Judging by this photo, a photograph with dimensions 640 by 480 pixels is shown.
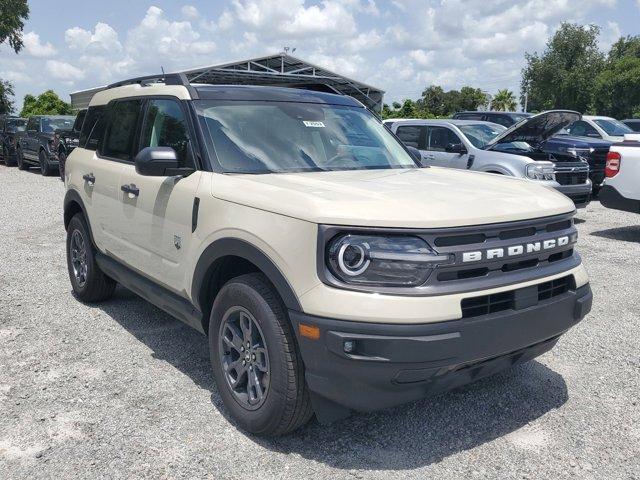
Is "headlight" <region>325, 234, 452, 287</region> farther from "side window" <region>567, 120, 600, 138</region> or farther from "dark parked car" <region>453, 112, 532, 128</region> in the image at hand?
Answer: "dark parked car" <region>453, 112, 532, 128</region>

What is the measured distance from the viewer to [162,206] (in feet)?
12.9

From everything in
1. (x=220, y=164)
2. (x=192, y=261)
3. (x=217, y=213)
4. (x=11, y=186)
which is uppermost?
(x=220, y=164)

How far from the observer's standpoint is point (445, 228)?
2768 mm

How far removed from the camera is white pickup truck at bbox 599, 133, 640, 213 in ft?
27.4

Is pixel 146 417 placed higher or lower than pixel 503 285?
lower

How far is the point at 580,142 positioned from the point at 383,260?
11.4m

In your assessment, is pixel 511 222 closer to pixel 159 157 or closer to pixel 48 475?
pixel 159 157

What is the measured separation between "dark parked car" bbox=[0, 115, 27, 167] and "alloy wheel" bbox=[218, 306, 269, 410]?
68.5ft

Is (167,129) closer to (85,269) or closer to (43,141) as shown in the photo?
(85,269)

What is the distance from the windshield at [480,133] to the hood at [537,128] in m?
0.68

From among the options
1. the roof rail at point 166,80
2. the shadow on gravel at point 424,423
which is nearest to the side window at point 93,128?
the roof rail at point 166,80

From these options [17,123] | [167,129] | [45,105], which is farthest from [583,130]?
[45,105]

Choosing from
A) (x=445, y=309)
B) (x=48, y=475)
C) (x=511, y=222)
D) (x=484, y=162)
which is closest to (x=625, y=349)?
(x=511, y=222)

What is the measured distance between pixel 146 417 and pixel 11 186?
1439 centimetres
